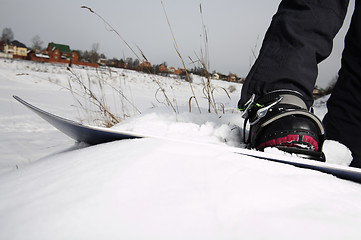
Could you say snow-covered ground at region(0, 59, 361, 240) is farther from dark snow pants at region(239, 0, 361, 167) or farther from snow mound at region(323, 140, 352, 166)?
snow mound at region(323, 140, 352, 166)

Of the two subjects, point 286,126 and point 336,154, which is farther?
point 336,154

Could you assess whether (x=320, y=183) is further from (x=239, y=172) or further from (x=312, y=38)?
(x=312, y=38)

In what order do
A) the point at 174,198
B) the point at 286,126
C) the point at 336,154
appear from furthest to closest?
the point at 336,154 → the point at 286,126 → the point at 174,198

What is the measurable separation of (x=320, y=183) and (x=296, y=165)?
7cm

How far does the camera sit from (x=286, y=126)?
692 millimetres

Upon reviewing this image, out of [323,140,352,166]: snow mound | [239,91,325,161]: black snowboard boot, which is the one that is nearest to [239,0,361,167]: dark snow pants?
[239,91,325,161]: black snowboard boot

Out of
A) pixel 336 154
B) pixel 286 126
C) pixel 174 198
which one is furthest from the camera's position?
pixel 336 154

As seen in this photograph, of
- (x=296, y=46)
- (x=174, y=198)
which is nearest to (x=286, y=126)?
(x=296, y=46)

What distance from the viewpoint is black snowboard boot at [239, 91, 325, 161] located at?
2.22 feet

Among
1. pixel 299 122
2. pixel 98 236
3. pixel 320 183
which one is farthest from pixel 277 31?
pixel 98 236

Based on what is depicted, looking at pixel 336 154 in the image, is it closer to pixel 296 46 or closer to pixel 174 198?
pixel 296 46

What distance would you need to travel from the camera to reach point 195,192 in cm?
38

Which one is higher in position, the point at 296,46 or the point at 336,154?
the point at 296,46

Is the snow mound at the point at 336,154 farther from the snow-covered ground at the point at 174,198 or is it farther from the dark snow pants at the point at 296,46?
the snow-covered ground at the point at 174,198
